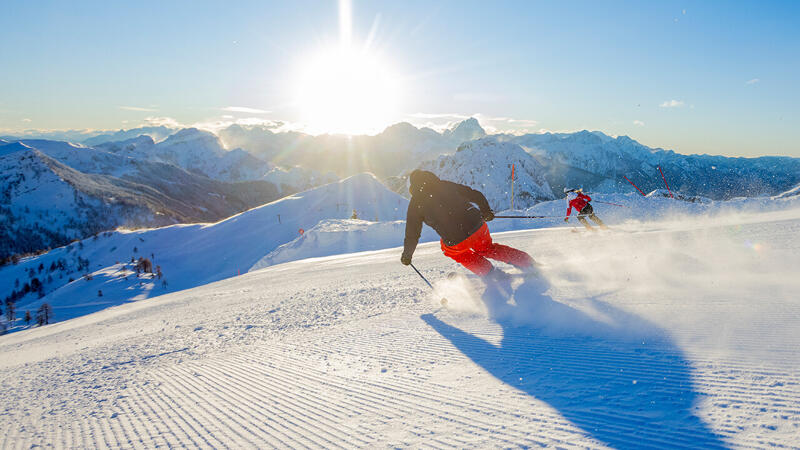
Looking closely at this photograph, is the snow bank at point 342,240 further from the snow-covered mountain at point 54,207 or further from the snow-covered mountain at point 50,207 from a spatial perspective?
the snow-covered mountain at point 50,207

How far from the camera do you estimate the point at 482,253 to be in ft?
19.0

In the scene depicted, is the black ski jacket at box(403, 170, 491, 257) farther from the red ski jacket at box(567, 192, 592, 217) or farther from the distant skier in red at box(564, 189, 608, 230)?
the red ski jacket at box(567, 192, 592, 217)

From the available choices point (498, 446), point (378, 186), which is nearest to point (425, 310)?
point (498, 446)

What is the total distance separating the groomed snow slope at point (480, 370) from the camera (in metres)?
2.15

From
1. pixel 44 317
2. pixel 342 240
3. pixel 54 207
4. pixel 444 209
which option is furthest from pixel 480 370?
pixel 54 207

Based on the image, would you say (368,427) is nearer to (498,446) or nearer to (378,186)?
(498,446)

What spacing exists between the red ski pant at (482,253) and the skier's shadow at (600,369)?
54.4 inches

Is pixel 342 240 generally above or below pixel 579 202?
below

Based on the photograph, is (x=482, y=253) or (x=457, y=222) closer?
(x=457, y=222)

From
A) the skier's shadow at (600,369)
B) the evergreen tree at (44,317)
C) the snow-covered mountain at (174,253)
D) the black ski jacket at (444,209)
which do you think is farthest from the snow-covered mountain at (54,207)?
the skier's shadow at (600,369)

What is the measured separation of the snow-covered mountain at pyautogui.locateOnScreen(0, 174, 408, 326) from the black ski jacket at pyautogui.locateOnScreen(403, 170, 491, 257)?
32.6 meters

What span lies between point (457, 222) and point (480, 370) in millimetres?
2854

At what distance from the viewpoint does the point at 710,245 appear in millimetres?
6000

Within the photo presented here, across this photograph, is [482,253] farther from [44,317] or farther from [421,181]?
[44,317]
